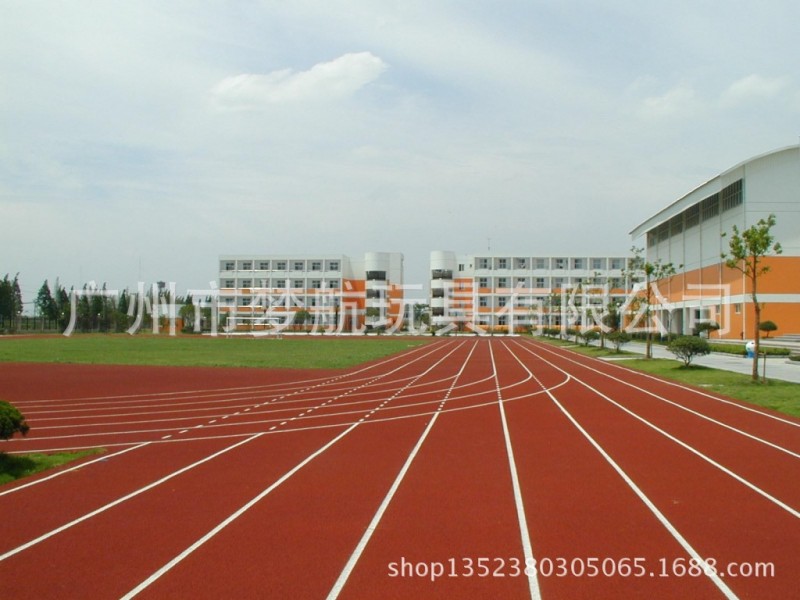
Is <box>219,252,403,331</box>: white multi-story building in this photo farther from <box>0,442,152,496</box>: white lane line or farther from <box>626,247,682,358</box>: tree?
<box>0,442,152,496</box>: white lane line

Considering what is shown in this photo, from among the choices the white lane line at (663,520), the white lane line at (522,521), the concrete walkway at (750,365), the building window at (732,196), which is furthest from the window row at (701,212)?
the white lane line at (522,521)

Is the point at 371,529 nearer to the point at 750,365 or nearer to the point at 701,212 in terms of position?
the point at 750,365

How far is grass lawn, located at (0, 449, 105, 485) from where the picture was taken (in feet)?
24.8

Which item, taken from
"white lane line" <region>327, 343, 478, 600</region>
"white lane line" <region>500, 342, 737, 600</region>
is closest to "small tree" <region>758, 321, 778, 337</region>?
"white lane line" <region>500, 342, 737, 600</region>

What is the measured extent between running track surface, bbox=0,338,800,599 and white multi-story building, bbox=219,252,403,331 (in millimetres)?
63312

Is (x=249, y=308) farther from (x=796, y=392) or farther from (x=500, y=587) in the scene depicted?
(x=500, y=587)

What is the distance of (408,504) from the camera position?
6.27 meters

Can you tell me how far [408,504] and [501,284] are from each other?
233ft

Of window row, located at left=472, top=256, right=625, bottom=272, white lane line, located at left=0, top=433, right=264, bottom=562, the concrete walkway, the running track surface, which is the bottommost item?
white lane line, located at left=0, top=433, right=264, bottom=562

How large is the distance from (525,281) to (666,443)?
67.8m

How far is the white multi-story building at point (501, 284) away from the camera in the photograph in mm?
75125

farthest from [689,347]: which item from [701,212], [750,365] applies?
[701,212]

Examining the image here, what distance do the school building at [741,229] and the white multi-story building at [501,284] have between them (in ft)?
100

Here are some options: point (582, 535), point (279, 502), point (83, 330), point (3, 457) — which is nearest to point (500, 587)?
point (582, 535)
